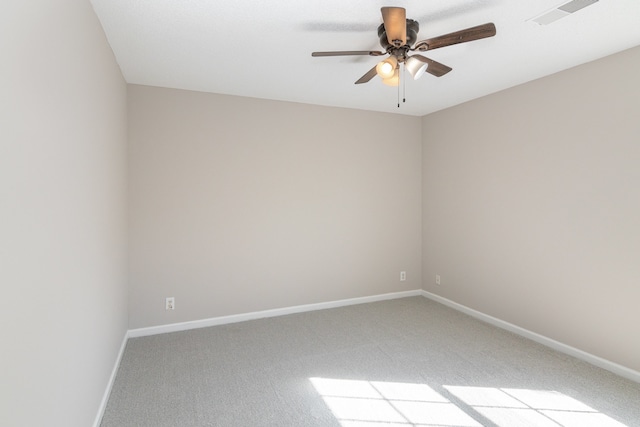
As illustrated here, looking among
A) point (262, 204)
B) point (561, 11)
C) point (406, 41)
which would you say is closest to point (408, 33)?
point (406, 41)

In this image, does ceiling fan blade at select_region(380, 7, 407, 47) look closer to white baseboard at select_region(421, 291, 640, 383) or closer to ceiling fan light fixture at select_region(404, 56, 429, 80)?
ceiling fan light fixture at select_region(404, 56, 429, 80)

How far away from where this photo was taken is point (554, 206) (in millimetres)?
3119

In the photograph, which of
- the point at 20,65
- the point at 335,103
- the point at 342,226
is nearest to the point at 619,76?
the point at 335,103

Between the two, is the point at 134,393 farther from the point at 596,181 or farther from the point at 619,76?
the point at 619,76

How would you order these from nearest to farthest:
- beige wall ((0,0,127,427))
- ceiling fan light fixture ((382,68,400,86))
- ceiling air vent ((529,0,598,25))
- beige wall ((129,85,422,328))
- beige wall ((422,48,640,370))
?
beige wall ((0,0,127,427)) → ceiling air vent ((529,0,598,25)) → ceiling fan light fixture ((382,68,400,86)) → beige wall ((422,48,640,370)) → beige wall ((129,85,422,328))

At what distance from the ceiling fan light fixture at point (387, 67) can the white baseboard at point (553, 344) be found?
2.85 metres

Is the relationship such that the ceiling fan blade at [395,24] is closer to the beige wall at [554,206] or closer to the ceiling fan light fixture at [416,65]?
the ceiling fan light fixture at [416,65]

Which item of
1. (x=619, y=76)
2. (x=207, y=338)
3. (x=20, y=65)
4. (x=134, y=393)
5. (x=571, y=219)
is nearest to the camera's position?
(x=20, y=65)

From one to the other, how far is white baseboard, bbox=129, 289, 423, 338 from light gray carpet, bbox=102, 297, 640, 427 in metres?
0.09

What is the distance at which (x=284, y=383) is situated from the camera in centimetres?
255

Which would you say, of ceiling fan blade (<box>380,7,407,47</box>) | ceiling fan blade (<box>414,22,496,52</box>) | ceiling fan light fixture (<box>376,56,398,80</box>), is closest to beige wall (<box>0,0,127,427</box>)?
ceiling fan blade (<box>380,7,407,47</box>)

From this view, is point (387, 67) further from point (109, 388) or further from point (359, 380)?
point (109, 388)

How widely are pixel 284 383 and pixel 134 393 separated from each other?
1054 mm

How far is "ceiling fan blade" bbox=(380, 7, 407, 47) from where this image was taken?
1784 mm
